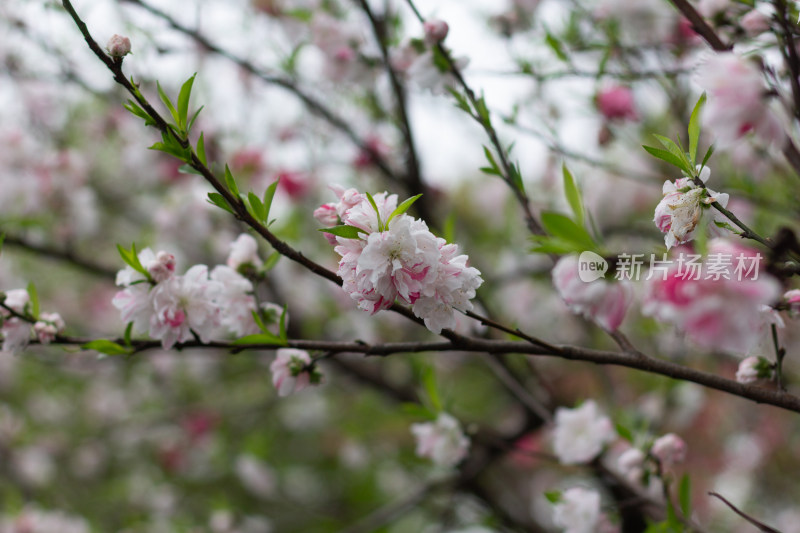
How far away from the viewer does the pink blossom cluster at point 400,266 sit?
0.60 meters

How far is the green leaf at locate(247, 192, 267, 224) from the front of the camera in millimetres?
729

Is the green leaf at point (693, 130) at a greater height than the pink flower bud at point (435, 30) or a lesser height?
lesser

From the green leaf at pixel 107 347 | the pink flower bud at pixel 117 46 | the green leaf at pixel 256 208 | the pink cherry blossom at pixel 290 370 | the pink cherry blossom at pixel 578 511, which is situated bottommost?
the pink cherry blossom at pixel 578 511

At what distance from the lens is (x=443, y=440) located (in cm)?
118

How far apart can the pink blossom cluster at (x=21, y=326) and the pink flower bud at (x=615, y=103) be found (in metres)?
1.50

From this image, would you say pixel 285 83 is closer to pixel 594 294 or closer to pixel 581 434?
pixel 581 434

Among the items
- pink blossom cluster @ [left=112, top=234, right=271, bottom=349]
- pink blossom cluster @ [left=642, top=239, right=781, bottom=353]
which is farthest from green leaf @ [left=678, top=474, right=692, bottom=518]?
pink blossom cluster @ [left=112, top=234, right=271, bottom=349]

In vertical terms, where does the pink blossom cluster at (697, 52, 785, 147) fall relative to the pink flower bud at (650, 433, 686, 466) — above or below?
above

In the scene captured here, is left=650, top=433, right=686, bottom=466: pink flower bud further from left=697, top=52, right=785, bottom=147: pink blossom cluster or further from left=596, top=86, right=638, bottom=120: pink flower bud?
left=596, top=86, right=638, bottom=120: pink flower bud

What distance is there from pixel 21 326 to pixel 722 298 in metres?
0.92

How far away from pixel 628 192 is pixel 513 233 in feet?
2.38

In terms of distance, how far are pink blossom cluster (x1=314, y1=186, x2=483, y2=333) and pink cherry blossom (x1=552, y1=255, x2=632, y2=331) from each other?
0.10 meters

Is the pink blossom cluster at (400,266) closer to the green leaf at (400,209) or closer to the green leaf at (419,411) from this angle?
the green leaf at (400,209)

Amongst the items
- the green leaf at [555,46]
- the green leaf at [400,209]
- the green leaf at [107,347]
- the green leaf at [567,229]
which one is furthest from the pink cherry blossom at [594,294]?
the green leaf at [555,46]
